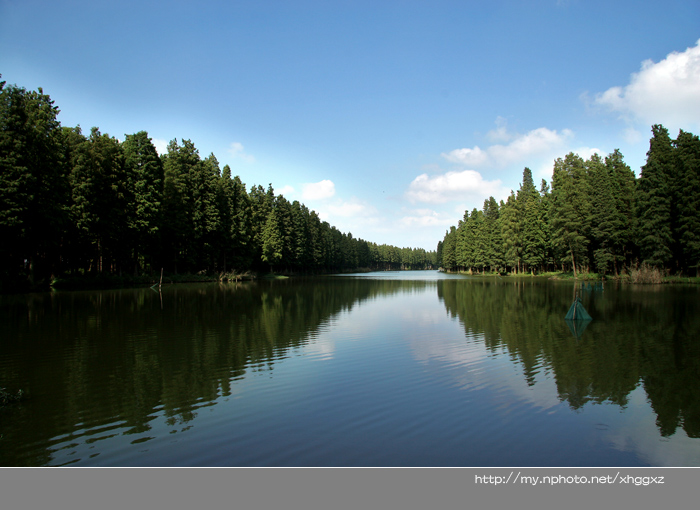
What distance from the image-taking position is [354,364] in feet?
34.3

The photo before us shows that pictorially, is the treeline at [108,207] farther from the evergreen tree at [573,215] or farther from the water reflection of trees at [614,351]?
the evergreen tree at [573,215]

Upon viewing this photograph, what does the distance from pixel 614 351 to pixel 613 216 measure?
44537 millimetres

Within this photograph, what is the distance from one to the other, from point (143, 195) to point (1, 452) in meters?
42.7

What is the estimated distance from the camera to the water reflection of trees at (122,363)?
638 cm

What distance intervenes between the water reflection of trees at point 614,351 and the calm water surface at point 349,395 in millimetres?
61

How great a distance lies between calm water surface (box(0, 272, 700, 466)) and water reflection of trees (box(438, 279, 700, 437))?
6cm

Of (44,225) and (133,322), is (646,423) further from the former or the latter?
(44,225)

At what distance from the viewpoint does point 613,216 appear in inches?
1908

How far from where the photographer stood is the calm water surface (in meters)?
5.45

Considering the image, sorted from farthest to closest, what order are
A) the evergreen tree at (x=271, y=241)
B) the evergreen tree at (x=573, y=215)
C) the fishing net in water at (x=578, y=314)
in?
the evergreen tree at (x=271, y=241), the evergreen tree at (x=573, y=215), the fishing net in water at (x=578, y=314)

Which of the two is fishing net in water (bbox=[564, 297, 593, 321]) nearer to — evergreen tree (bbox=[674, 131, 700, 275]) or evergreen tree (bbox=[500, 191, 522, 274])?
evergreen tree (bbox=[674, 131, 700, 275])

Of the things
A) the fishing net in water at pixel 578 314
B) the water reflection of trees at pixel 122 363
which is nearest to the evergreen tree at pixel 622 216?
the fishing net in water at pixel 578 314

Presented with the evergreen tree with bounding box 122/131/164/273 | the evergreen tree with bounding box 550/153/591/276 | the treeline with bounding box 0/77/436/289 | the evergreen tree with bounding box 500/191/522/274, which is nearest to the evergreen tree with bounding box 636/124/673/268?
the evergreen tree with bounding box 550/153/591/276

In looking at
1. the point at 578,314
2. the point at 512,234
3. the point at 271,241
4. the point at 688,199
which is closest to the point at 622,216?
the point at 688,199
